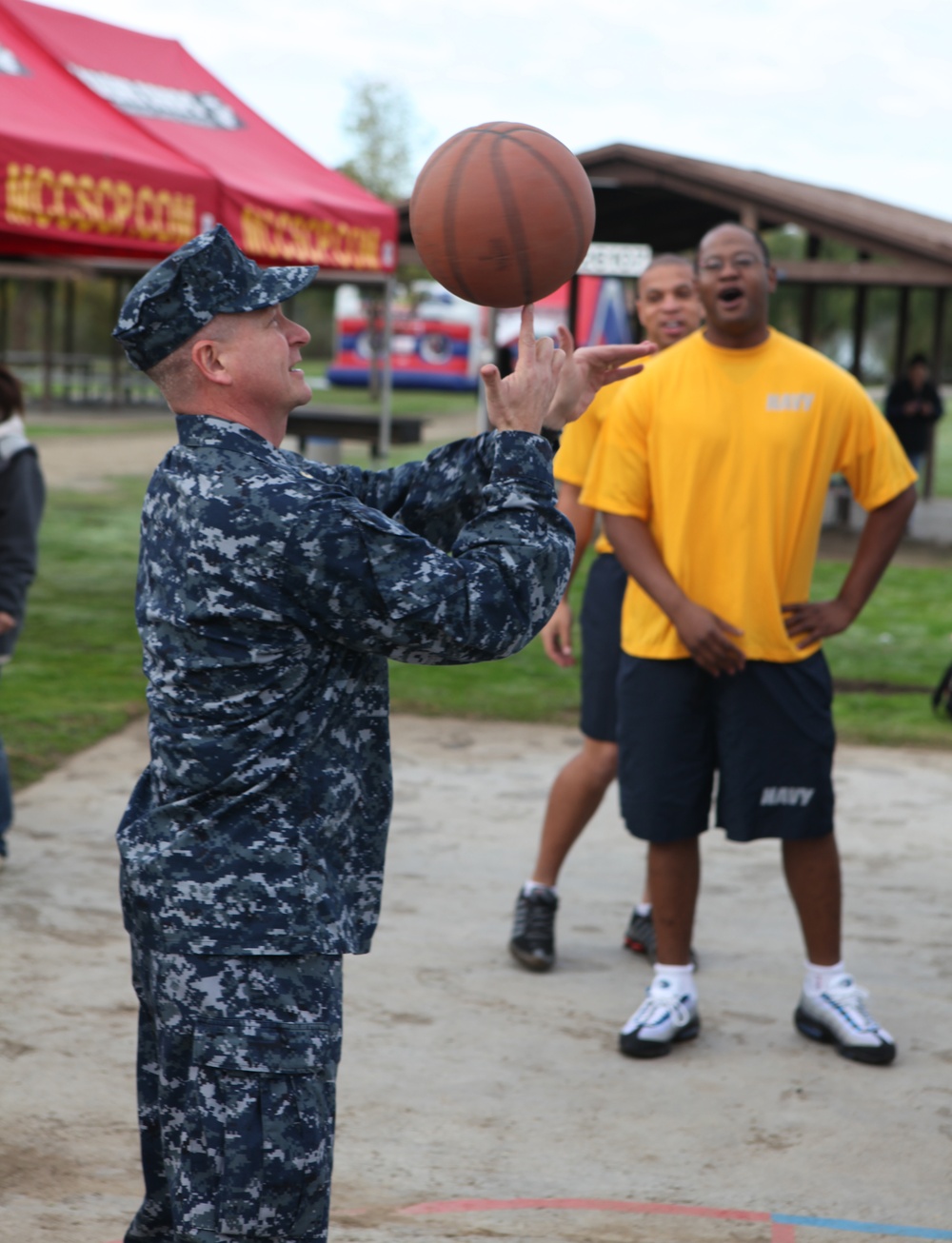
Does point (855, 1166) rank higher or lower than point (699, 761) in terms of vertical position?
lower

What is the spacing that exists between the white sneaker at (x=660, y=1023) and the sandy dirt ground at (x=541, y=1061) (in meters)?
0.04

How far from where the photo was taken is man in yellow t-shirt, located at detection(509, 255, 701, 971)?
15.1ft

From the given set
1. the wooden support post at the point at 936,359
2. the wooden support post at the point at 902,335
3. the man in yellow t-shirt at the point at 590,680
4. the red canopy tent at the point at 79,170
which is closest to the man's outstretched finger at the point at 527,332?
the man in yellow t-shirt at the point at 590,680

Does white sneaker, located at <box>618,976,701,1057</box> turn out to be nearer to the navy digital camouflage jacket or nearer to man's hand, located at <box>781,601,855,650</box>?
man's hand, located at <box>781,601,855,650</box>

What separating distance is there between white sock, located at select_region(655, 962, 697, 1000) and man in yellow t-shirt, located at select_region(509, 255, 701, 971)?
576mm

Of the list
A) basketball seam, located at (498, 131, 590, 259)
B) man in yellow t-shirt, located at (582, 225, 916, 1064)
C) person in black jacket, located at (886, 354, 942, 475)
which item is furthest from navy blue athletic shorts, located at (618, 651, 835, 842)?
person in black jacket, located at (886, 354, 942, 475)

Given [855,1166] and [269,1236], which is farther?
[855,1166]

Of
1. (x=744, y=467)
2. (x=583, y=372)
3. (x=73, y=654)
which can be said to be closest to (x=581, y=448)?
(x=744, y=467)

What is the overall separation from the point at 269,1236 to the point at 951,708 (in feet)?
16.6

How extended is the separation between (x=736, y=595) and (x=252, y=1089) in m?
2.11

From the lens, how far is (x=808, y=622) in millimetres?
3900

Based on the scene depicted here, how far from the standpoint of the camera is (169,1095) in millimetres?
2361

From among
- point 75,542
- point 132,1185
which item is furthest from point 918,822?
point 75,542

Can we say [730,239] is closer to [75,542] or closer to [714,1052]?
[714,1052]
